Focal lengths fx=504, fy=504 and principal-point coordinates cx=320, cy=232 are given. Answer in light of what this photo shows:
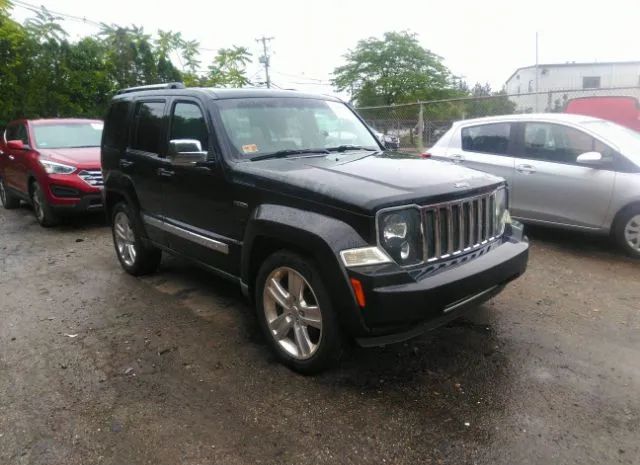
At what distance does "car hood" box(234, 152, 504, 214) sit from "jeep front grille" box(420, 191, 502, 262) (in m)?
0.07

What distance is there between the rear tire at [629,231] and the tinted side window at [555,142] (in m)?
0.73

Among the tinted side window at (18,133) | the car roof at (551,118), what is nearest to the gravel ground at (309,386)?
the car roof at (551,118)

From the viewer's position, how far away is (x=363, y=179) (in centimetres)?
313

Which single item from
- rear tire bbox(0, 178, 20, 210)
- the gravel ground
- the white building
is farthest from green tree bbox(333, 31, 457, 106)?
the gravel ground

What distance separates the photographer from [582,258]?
5605 millimetres

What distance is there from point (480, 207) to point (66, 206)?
6525 mm

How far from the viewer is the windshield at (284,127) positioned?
3855 millimetres

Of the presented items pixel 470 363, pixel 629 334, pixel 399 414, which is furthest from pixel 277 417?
pixel 629 334

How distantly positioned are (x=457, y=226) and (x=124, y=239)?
377 cm

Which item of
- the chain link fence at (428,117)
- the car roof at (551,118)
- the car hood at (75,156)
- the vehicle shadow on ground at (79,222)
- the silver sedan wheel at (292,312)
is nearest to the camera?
the silver sedan wheel at (292,312)

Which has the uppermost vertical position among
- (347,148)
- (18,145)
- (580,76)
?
(580,76)

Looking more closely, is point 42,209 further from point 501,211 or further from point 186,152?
point 501,211

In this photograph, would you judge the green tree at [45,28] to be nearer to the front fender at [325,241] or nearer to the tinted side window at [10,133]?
the tinted side window at [10,133]

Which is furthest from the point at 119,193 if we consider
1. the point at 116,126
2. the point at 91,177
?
the point at 91,177
